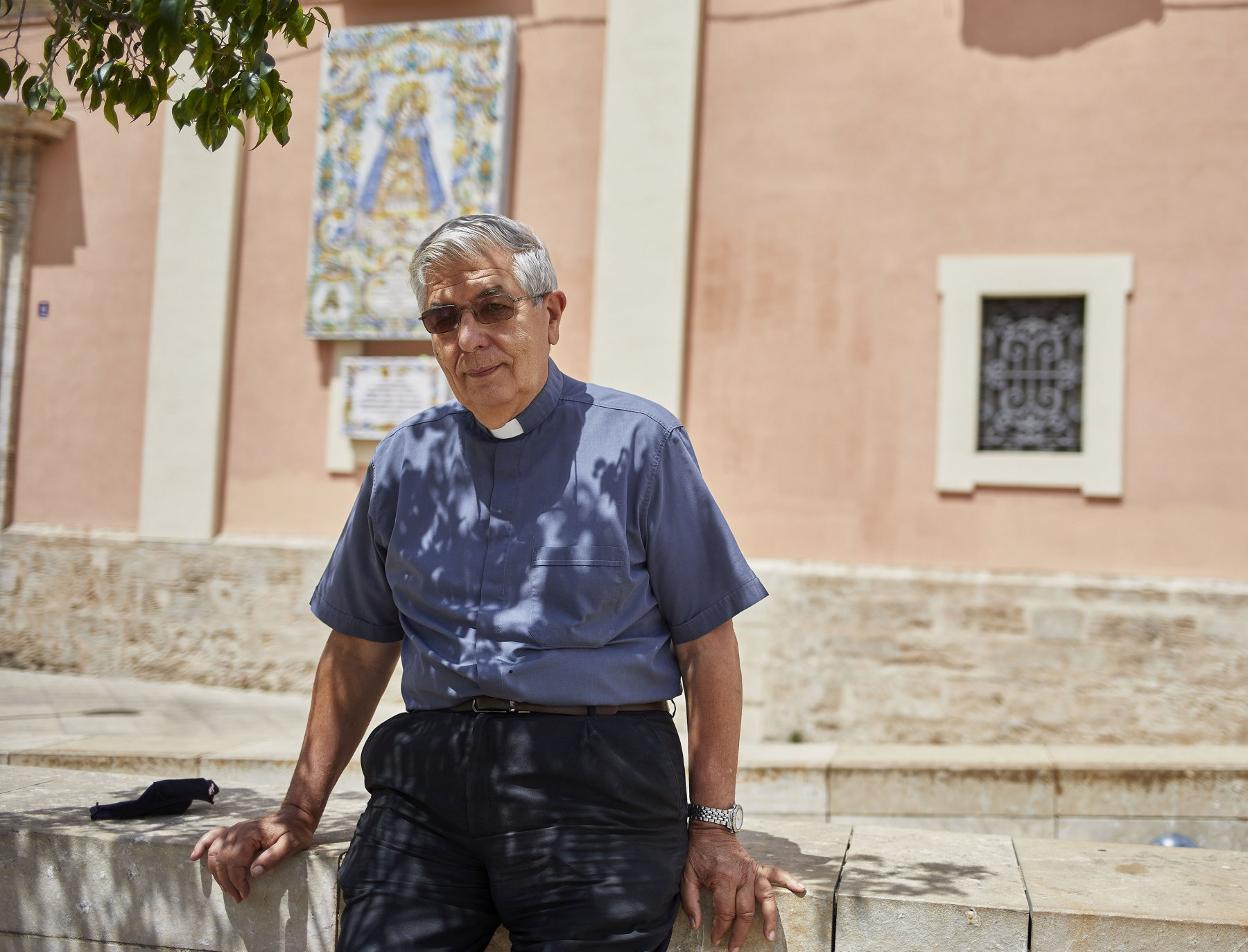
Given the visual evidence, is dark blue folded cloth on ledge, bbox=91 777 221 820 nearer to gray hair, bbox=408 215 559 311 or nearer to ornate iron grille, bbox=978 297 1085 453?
gray hair, bbox=408 215 559 311

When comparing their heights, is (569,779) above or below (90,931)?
above

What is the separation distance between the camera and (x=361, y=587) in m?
2.54

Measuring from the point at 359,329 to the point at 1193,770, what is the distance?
5.73 metres

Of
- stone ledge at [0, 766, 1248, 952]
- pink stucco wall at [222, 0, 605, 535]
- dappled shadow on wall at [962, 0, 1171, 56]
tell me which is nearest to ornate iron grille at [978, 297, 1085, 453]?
dappled shadow on wall at [962, 0, 1171, 56]

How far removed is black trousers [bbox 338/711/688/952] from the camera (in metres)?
2.14

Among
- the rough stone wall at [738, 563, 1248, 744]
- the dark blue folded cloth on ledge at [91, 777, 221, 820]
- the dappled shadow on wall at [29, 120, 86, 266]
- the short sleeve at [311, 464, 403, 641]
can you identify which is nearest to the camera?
the short sleeve at [311, 464, 403, 641]

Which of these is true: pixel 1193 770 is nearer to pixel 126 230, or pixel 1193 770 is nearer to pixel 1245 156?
pixel 1245 156

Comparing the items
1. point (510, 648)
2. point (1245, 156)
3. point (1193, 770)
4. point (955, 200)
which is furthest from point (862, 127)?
point (510, 648)

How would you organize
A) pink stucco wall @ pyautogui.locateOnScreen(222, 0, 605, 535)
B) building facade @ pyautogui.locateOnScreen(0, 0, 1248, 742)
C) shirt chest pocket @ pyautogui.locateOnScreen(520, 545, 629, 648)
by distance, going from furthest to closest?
pink stucco wall @ pyautogui.locateOnScreen(222, 0, 605, 535) → building facade @ pyautogui.locateOnScreen(0, 0, 1248, 742) → shirt chest pocket @ pyautogui.locateOnScreen(520, 545, 629, 648)

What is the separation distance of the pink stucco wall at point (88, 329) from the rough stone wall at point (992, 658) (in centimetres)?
479

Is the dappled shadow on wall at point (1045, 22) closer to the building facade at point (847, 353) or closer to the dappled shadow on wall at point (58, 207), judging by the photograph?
the building facade at point (847, 353)

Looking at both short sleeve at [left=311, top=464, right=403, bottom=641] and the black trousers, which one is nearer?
the black trousers

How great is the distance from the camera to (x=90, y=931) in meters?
2.60

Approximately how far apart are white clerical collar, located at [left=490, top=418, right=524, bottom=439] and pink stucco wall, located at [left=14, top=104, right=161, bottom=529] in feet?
24.8
